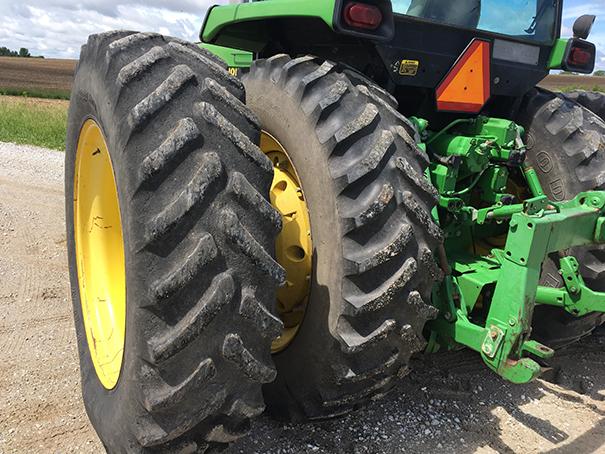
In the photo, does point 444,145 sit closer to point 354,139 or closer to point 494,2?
point 494,2

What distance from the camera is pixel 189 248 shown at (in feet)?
5.16

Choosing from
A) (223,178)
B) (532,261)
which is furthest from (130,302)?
(532,261)

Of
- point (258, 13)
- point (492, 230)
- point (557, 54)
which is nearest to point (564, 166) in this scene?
point (492, 230)

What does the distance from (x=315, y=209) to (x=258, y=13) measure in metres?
1.00

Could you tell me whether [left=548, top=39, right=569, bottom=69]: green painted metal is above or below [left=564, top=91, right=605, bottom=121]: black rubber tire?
above

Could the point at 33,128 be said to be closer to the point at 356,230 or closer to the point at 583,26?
the point at 583,26

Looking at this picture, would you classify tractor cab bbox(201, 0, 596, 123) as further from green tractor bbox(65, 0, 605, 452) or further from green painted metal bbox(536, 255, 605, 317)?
green painted metal bbox(536, 255, 605, 317)

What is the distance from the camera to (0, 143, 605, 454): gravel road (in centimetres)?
253

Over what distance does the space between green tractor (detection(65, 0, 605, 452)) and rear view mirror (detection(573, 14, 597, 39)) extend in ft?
0.04

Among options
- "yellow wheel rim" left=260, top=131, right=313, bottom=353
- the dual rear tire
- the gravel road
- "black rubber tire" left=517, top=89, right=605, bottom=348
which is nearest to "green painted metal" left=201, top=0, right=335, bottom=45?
the dual rear tire

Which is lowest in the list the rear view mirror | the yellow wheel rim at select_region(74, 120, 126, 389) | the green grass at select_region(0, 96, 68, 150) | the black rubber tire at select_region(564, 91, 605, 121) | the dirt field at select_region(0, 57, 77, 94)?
the dirt field at select_region(0, 57, 77, 94)

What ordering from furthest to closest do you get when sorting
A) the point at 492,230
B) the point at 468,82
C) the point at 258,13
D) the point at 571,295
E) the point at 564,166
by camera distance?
the point at 492,230 < the point at 564,166 < the point at 468,82 < the point at 258,13 < the point at 571,295

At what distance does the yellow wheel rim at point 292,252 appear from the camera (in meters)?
2.33

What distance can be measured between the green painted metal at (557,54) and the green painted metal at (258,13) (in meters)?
1.68
